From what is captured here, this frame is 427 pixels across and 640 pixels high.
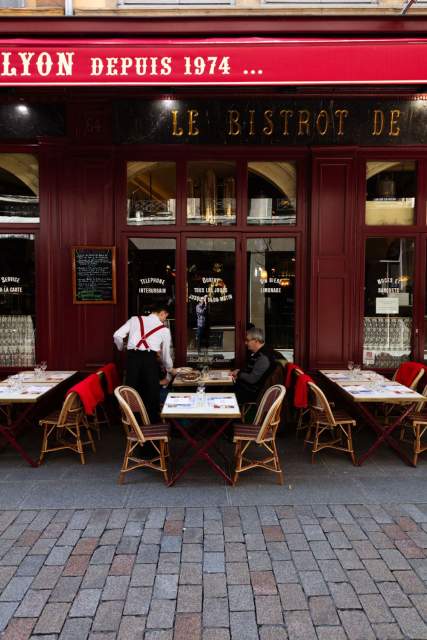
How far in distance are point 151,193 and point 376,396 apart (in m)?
4.29

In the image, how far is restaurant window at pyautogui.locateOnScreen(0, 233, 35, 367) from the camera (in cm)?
716

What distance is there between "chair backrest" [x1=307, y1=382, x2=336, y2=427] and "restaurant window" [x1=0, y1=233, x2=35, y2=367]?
4.21 meters

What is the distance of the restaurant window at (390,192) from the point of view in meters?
7.24

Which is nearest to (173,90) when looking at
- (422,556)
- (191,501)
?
(191,501)

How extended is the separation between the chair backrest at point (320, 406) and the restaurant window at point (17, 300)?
4.21 m

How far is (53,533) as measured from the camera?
4.09 metres

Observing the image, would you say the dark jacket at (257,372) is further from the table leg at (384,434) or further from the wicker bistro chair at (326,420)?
the table leg at (384,434)

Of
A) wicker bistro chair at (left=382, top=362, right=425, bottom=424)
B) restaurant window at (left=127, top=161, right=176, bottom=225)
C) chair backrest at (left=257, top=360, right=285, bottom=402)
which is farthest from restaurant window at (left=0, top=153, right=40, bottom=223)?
wicker bistro chair at (left=382, top=362, right=425, bottom=424)

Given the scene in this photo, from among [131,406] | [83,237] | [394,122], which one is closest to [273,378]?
[131,406]

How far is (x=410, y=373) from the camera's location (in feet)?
22.0

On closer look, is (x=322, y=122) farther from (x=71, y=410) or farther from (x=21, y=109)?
(x=71, y=410)

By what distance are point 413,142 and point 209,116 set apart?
2.98 meters

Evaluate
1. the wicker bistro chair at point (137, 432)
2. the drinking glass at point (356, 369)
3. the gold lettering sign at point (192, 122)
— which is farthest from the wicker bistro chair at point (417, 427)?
the gold lettering sign at point (192, 122)

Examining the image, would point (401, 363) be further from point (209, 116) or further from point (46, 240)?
point (46, 240)
